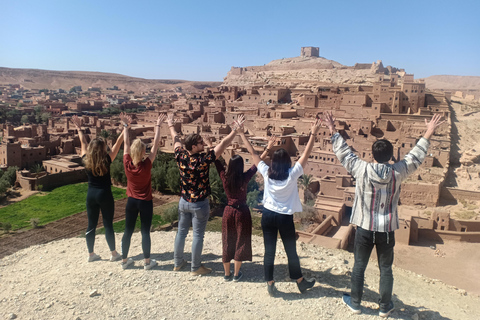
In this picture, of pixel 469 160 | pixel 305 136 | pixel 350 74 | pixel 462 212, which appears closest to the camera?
pixel 462 212

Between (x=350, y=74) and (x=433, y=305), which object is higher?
(x=350, y=74)

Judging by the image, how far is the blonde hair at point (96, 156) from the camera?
4.29 meters

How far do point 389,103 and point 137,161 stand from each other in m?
25.6

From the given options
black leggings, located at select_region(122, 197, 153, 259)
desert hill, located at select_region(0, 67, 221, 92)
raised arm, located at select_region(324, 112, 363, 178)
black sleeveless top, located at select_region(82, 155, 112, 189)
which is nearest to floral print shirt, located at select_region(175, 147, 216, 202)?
black leggings, located at select_region(122, 197, 153, 259)

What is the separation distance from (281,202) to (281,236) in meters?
0.38

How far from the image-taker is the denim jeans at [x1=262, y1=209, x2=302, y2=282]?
383 cm

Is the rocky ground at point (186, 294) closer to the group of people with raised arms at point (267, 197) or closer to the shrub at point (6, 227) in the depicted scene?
the group of people with raised arms at point (267, 197)

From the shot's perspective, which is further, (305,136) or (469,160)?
(305,136)

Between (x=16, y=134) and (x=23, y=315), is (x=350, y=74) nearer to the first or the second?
(x=16, y=134)

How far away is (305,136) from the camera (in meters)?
21.3

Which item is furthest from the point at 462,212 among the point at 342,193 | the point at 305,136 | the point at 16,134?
the point at 16,134

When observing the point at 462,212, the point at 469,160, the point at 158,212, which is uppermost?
the point at 469,160

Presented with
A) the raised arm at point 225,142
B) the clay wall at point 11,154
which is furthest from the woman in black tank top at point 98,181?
the clay wall at point 11,154

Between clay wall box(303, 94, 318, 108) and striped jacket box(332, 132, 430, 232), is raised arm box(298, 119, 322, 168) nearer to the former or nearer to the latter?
striped jacket box(332, 132, 430, 232)
